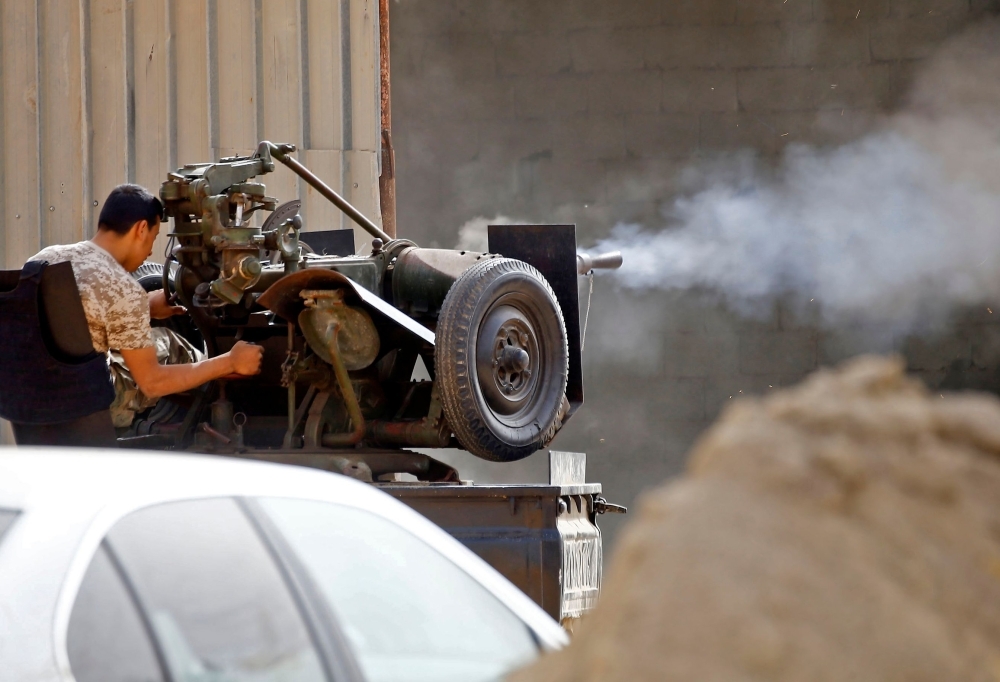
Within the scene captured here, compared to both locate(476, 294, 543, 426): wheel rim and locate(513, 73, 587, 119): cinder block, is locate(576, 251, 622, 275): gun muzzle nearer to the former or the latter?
locate(476, 294, 543, 426): wheel rim

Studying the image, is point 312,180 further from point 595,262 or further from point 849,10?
point 849,10

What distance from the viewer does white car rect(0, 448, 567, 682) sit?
178cm

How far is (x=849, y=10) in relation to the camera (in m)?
9.52

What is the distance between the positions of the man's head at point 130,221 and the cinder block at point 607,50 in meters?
5.81

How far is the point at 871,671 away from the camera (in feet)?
3.00

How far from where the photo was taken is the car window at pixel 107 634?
176 centimetres

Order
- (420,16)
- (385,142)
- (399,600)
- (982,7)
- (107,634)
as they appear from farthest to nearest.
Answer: (420,16) < (982,7) < (385,142) < (399,600) < (107,634)

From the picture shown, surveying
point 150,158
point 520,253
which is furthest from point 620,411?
point 520,253

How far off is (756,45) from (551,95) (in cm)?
164

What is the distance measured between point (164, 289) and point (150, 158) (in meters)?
2.95

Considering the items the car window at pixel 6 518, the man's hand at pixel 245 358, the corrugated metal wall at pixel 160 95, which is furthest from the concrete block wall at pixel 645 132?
the car window at pixel 6 518

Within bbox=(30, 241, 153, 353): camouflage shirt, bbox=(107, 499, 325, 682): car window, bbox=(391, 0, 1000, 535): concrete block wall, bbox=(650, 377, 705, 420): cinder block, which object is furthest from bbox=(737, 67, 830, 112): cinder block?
bbox=(107, 499, 325, 682): car window

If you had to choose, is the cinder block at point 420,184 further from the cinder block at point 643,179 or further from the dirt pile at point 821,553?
the dirt pile at point 821,553

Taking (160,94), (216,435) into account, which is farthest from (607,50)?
(216,435)
